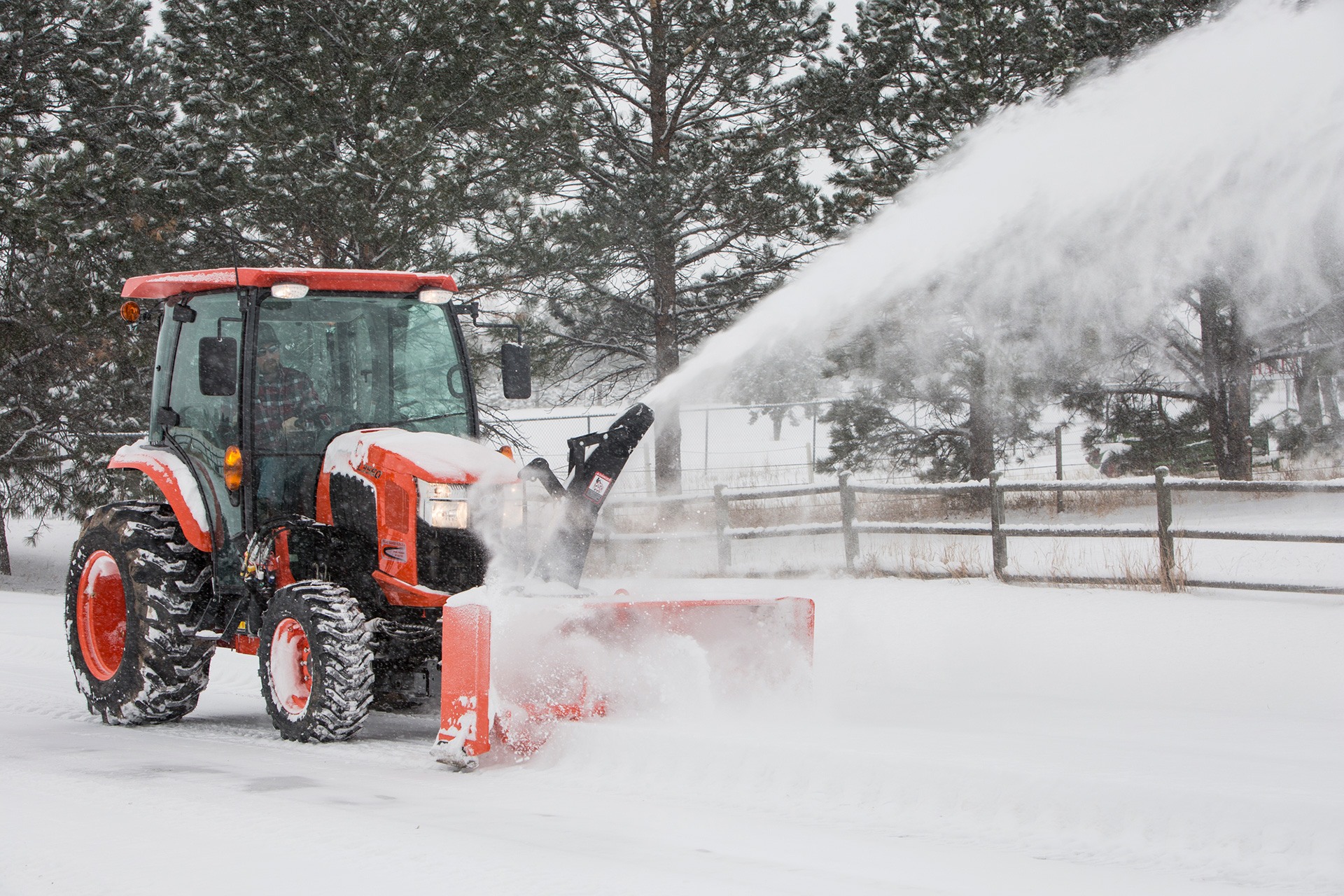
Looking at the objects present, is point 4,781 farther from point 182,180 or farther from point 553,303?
point 553,303

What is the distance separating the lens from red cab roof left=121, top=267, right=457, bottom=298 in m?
6.10

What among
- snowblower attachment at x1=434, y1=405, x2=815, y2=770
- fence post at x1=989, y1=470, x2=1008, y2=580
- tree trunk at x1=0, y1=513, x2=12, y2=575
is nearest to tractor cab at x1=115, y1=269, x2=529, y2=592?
snowblower attachment at x1=434, y1=405, x2=815, y2=770

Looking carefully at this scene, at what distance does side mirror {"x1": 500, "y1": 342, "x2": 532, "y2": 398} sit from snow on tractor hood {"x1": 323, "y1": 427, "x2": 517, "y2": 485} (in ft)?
1.43

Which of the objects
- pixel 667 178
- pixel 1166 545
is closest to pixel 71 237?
pixel 667 178

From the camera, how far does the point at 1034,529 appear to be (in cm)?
1110

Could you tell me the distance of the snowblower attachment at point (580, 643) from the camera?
16.6 feet

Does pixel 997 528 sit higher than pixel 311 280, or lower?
lower

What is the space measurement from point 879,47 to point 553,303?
603cm

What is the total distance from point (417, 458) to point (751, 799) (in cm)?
233

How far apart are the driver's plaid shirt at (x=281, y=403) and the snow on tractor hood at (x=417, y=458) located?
23cm

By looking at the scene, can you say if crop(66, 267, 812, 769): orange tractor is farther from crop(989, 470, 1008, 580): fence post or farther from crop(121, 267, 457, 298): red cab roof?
crop(989, 470, 1008, 580): fence post

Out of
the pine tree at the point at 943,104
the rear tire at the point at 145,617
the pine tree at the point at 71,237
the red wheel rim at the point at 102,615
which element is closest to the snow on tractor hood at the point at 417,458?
the rear tire at the point at 145,617

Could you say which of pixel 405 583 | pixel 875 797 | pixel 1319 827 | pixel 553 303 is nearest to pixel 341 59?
pixel 553 303

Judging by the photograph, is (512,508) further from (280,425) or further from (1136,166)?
(1136,166)
